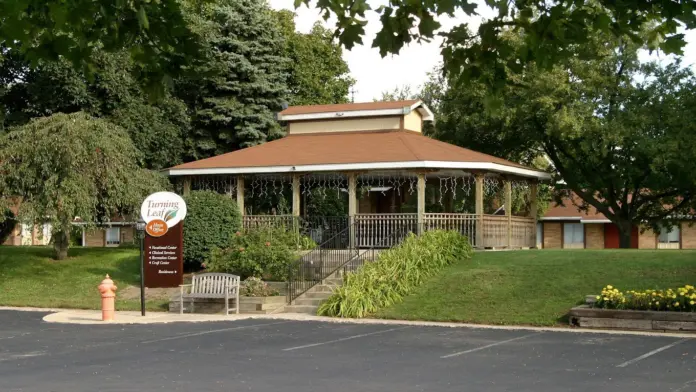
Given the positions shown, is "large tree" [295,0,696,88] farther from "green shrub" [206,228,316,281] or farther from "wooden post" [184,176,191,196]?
"wooden post" [184,176,191,196]

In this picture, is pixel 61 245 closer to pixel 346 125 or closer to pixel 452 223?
pixel 346 125

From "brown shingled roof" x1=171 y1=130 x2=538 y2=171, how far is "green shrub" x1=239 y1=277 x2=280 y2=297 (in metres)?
7.38

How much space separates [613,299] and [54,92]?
2524 centimetres

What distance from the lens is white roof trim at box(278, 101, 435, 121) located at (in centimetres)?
3481

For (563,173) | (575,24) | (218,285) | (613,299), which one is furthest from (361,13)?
(563,173)

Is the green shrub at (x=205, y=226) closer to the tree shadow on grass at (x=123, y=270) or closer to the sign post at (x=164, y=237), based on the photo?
the tree shadow on grass at (x=123, y=270)

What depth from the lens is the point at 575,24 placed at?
23.7 ft

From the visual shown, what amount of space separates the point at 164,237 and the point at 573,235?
36.7m

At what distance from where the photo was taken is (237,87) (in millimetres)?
44406

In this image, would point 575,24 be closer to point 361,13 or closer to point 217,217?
point 361,13

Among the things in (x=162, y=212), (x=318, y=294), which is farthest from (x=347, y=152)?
(x=318, y=294)

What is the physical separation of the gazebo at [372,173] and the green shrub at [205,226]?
7.38ft

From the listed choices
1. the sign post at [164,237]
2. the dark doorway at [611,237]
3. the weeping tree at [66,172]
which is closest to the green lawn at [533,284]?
the sign post at [164,237]

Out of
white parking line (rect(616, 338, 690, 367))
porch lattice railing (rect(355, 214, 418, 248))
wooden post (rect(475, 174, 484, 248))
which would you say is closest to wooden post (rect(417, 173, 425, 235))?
porch lattice railing (rect(355, 214, 418, 248))
